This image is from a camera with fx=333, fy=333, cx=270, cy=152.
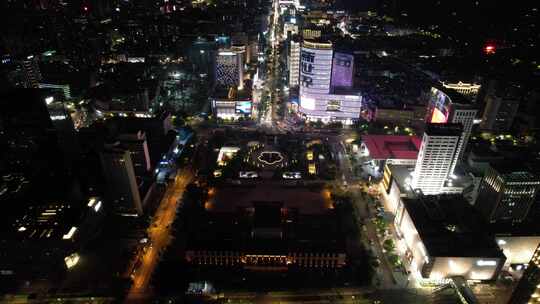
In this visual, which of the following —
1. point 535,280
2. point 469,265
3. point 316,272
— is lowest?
point 316,272

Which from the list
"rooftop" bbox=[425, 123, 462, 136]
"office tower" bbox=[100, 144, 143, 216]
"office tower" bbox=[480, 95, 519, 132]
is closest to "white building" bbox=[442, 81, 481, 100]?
"office tower" bbox=[480, 95, 519, 132]

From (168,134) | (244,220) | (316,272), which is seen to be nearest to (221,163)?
(168,134)

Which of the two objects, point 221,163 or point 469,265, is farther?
Result: point 221,163

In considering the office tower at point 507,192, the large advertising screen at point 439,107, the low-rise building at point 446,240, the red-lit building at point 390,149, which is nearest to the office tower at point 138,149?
the red-lit building at point 390,149

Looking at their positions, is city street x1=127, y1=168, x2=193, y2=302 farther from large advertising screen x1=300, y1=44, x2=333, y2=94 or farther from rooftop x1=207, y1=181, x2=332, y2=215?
large advertising screen x1=300, y1=44, x2=333, y2=94

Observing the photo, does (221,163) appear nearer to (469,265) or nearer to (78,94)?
(469,265)

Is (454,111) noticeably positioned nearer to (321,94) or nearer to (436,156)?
(436,156)

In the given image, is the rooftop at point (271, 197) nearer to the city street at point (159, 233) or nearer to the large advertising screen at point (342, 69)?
the city street at point (159, 233)
